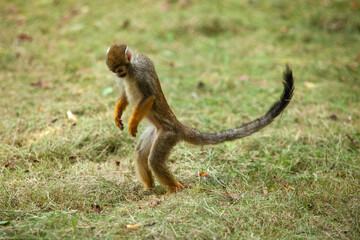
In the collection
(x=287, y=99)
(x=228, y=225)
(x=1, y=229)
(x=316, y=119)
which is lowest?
(x=316, y=119)

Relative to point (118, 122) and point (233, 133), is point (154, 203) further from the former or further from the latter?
point (233, 133)

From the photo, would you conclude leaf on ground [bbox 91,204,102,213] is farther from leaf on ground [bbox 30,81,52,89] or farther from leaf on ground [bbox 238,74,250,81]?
leaf on ground [bbox 238,74,250,81]

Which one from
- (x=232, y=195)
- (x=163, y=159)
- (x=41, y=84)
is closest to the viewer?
(x=232, y=195)

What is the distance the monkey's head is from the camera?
9.27 feet

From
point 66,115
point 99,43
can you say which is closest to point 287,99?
point 66,115

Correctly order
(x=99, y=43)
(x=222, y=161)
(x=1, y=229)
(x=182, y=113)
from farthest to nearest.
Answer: (x=99, y=43) < (x=182, y=113) < (x=222, y=161) < (x=1, y=229)

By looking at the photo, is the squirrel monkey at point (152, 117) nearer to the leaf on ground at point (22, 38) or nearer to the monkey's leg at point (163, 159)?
the monkey's leg at point (163, 159)

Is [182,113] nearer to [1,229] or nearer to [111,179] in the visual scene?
[111,179]

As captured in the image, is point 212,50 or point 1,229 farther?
point 212,50

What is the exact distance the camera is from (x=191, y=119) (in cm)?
450

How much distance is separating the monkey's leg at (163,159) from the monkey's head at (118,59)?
716 millimetres

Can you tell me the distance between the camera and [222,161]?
3.75 meters

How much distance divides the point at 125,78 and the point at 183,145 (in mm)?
1269

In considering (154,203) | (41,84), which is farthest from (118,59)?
(41,84)
